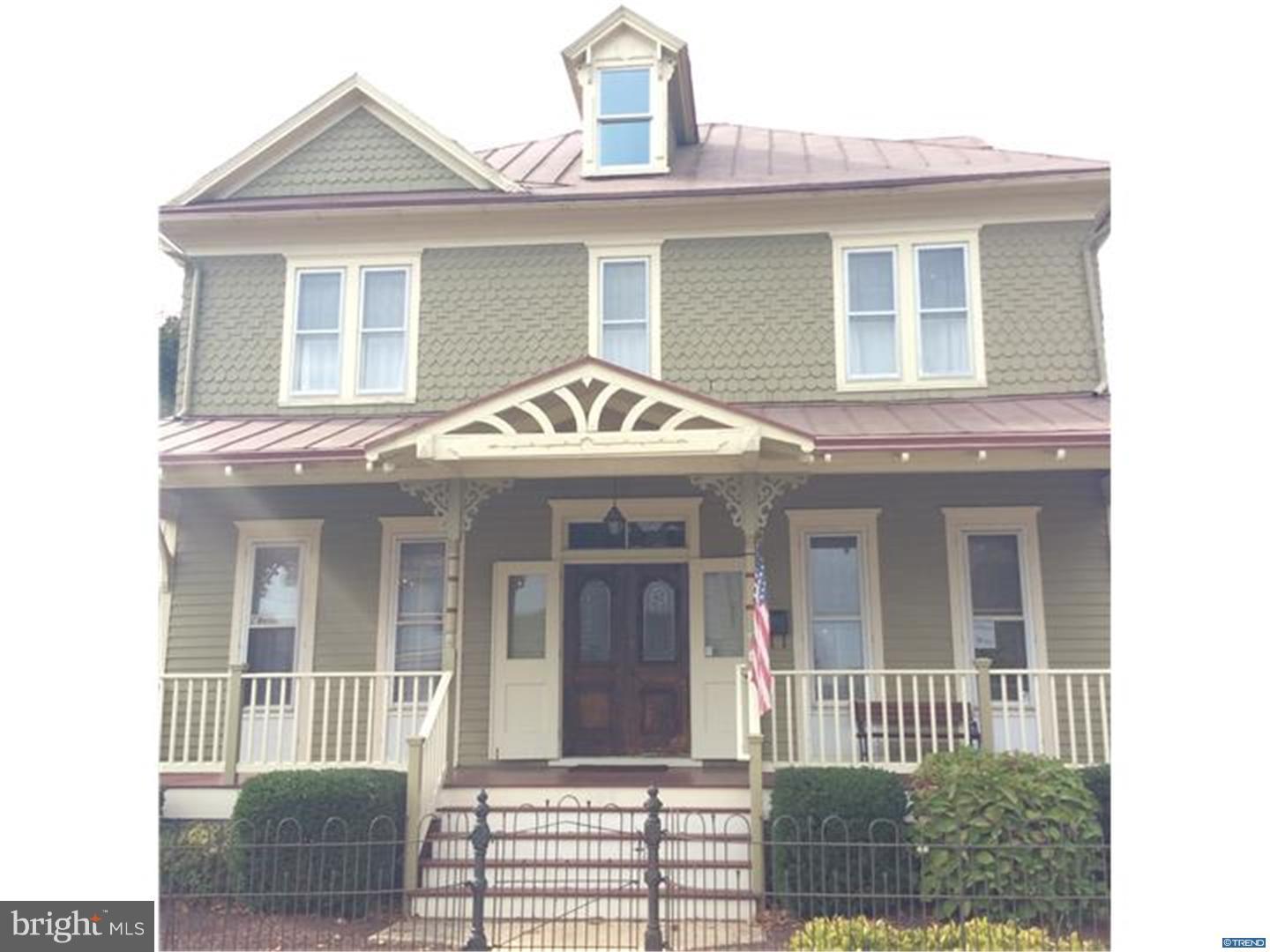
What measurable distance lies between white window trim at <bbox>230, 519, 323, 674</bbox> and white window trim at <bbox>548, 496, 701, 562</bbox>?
8.13 ft

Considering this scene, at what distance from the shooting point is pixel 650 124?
11.9 m

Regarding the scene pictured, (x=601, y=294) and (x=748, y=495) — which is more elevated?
(x=601, y=294)

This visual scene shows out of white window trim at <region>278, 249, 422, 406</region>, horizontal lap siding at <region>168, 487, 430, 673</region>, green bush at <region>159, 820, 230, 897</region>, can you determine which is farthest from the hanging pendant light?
green bush at <region>159, 820, 230, 897</region>

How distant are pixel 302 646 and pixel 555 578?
2.67 m

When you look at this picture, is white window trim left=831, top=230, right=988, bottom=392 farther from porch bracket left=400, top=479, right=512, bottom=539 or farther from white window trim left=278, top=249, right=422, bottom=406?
white window trim left=278, top=249, right=422, bottom=406

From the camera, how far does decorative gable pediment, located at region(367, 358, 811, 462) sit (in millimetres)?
8375

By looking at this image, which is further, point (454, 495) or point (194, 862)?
point (454, 495)

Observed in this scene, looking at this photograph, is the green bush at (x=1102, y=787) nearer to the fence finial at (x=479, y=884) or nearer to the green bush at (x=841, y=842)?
the green bush at (x=841, y=842)

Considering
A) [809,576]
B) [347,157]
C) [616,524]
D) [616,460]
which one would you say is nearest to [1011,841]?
[809,576]

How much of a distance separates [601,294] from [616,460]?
9.82 feet

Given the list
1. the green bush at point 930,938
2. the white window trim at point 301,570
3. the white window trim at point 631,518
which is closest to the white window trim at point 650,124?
the white window trim at point 631,518

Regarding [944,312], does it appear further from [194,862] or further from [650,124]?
[194,862]

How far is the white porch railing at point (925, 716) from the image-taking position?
27.7ft

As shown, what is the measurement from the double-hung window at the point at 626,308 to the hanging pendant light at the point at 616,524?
1444 mm
